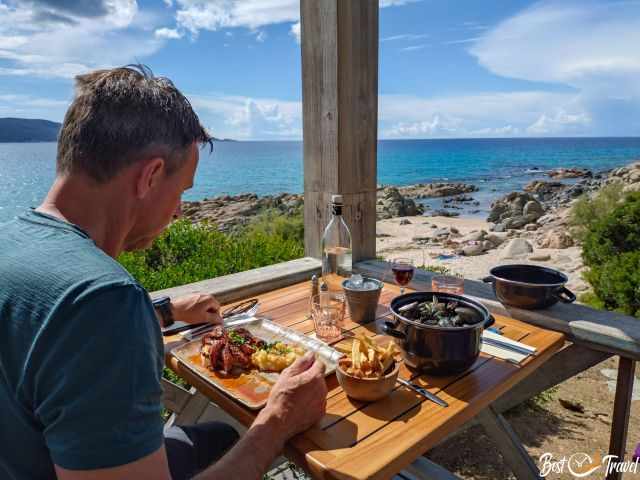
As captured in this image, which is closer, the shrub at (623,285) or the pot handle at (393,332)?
the pot handle at (393,332)

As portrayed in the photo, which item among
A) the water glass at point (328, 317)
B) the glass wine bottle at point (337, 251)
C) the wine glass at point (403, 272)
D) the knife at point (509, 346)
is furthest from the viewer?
the glass wine bottle at point (337, 251)

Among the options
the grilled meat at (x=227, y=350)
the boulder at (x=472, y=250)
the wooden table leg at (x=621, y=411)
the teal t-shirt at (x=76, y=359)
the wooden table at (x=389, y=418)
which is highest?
the teal t-shirt at (x=76, y=359)

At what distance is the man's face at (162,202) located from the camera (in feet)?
3.45

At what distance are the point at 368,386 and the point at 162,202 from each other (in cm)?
71

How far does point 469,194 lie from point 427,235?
16329 mm

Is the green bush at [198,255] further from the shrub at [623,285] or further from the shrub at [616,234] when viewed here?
the shrub at [616,234]

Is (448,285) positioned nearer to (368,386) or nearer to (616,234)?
(368,386)

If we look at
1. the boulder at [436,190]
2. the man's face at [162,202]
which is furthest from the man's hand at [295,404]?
the boulder at [436,190]

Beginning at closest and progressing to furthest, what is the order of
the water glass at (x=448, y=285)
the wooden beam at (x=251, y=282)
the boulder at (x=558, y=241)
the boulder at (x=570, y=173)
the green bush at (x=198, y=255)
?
1. the water glass at (x=448, y=285)
2. the wooden beam at (x=251, y=282)
3. the green bush at (x=198, y=255)
4. the boulder at (x=558, y=241)
5. the boulder at (x=570, y=173)

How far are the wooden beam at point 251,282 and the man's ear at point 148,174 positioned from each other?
1.18 meters

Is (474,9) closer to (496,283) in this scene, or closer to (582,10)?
(582,10)

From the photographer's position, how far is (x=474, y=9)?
206 ft

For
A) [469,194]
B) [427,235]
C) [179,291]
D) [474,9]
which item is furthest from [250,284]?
[474,9]

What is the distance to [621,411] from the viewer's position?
1.78 m
